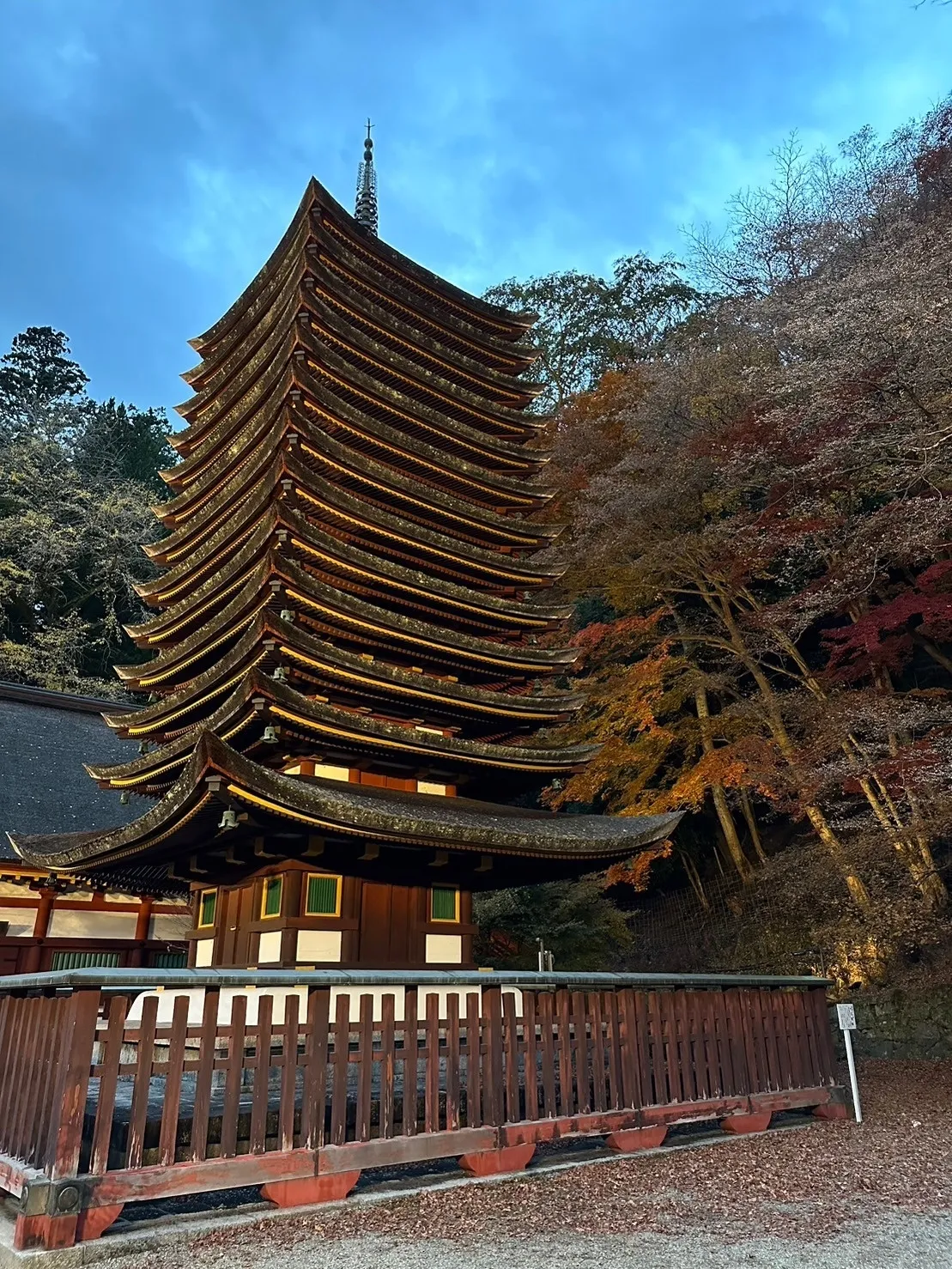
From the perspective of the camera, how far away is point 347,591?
1065 centimetres

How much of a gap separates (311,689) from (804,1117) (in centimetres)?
694

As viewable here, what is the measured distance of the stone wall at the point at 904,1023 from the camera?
43.1 feet

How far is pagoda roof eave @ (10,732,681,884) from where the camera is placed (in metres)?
7.47

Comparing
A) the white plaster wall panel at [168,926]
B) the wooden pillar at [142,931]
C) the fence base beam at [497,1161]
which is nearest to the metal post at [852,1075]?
the fence base beam at [497,1161]

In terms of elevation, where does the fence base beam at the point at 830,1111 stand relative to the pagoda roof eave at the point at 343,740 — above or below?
below

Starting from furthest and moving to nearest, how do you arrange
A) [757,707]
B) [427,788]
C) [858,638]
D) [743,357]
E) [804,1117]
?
1. [743,357]
2. [757,707]
3. [858,638]
4. [427,788]
5. [804,1117]

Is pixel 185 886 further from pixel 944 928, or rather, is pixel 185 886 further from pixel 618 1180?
pixel 944 928

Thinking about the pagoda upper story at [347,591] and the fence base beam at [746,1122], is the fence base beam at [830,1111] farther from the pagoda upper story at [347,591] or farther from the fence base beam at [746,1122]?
the pagoda upper story at [347,591]

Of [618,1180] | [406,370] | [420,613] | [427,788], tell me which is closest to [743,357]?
[406,370]

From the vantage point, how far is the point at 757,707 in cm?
1623

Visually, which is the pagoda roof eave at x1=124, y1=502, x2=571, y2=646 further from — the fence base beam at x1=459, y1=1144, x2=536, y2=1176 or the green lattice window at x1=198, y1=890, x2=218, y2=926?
the fence base beam at x1=459, y1=1144, x2=536, y2=1176

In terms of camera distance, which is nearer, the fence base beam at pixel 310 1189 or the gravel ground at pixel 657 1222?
the gravel ground at pixel 657 1222

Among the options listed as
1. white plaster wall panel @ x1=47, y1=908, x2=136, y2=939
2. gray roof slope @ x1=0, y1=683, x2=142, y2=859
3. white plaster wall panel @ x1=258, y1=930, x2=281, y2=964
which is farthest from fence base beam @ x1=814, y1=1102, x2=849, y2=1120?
gray roof slope @ x1=0, y1=683, x2=142, y2=859

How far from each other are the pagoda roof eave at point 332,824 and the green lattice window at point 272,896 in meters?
0.65
